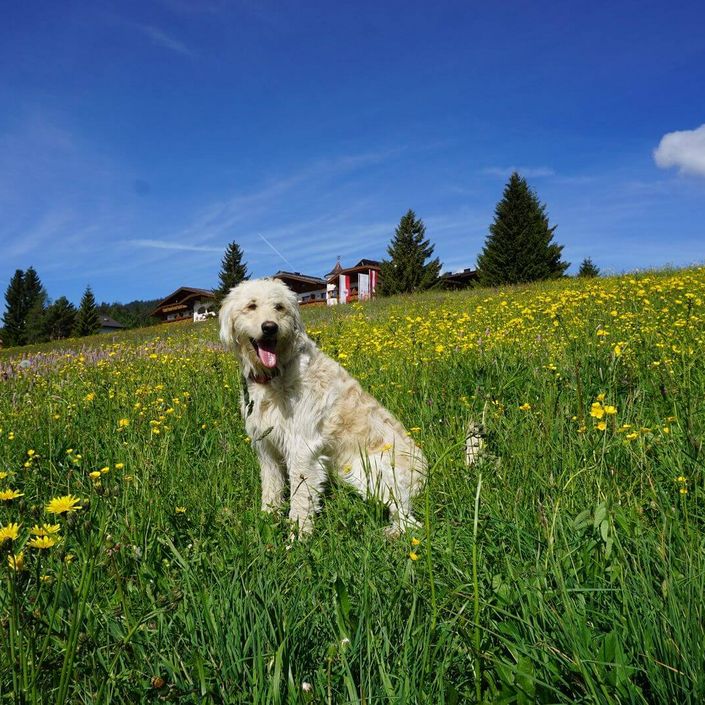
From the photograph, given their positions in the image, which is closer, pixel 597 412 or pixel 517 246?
pixel 597 412

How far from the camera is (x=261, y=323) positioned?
12.7 feet

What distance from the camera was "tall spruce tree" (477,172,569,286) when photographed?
43.7m

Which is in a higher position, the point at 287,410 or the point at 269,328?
the point at 269,328

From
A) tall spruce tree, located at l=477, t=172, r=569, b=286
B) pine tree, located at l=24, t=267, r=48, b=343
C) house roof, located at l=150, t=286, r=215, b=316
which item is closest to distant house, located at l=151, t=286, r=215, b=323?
house roof, located at l=150, t=286, r=215, b=316

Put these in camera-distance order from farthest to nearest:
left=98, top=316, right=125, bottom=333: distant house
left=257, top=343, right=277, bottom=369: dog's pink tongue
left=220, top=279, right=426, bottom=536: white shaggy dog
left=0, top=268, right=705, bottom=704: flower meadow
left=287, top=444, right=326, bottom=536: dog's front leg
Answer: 1. left=98, top=316, right=125, bottom=333: distant house
2. left=257, top=343, right=277, bottom=369: dog's pink tongue
3. left=220, top=279, right=426, bottom=536: white shaggy dog
4. left=287, top=444, right=326, bottom=536: dog's front leg
5. left=0, top=268, right=705, bottom=704: flower meadow

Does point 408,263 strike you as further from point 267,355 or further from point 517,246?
point 267,355

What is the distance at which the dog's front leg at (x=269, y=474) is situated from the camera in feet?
11.8

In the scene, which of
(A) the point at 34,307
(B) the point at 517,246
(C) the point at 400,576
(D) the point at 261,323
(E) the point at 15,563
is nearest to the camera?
(E) the point at 15,563

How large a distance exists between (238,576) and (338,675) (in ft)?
1.62

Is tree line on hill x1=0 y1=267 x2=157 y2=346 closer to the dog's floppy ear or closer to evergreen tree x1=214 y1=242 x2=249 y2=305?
evergreen tree x1=214 y1=242 x2=249 y2=305

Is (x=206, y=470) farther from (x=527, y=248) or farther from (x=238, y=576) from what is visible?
(x=527, y=248)

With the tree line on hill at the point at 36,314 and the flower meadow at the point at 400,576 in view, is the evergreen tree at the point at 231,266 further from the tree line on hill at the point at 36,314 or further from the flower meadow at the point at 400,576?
the flower meadow at the point at 400,576

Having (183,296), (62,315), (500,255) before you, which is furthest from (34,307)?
(500,255)

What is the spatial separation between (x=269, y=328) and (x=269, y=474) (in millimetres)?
1084
